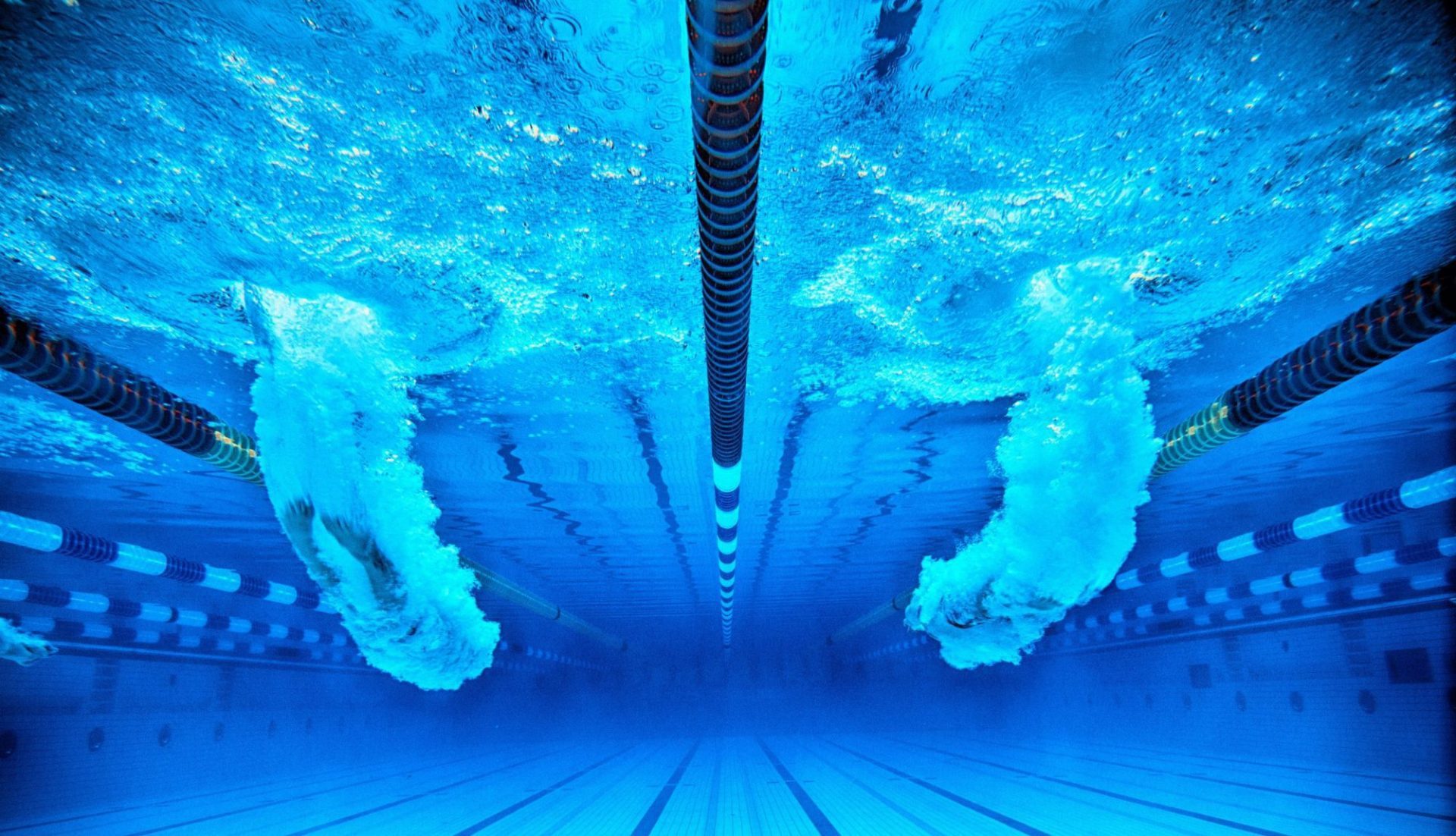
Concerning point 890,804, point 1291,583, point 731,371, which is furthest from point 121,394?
point 1291,583

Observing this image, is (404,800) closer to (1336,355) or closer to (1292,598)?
(1336,355)

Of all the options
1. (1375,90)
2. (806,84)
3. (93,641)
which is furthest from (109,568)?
(1375,90)

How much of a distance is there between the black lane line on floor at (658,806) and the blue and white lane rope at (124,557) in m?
7.17

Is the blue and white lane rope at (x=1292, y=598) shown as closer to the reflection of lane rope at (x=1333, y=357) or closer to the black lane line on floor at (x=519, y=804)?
the reflection of lane rope at (x=1333, y=357)

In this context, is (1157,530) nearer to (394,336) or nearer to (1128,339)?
(1128,339)

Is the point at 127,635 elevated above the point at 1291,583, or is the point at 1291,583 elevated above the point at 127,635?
the point at 1291,583

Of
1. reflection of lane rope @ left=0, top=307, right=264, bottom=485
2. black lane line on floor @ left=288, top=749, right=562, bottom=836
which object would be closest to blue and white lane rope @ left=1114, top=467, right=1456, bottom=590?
reflection of lane rope @ left=0, top=307, right=264, bottom=485

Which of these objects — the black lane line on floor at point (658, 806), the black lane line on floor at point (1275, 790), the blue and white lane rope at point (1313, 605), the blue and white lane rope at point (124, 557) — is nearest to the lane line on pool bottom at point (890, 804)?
the black lane line on floor at point (658, 806)

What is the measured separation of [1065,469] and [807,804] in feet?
19.3

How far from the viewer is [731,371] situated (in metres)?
3.87

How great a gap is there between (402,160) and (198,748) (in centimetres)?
1400

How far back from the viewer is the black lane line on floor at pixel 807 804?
24.2ft

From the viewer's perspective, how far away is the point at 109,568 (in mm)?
9289

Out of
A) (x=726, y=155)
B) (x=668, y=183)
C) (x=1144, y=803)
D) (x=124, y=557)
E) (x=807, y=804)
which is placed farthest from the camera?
(x=807, y=804)
